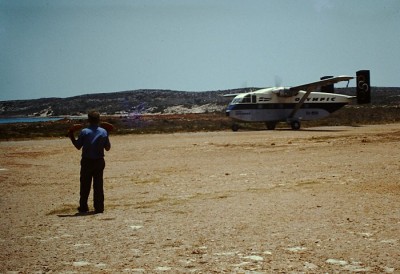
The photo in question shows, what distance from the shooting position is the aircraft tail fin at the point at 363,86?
125ft

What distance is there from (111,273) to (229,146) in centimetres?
1742

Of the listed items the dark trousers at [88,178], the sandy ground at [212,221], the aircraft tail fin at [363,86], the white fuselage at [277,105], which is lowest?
the sandy ground at [212,221]

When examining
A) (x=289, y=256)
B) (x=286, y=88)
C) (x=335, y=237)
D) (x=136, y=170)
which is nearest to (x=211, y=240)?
(x=289, y=256)

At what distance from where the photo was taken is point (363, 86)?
126ft

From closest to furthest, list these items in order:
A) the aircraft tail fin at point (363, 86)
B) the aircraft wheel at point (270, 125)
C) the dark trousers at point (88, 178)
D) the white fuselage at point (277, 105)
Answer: the dark trousers at point (88, 178)
the white fuselage at point (277, 105)
the aircraft tail fin at point (363, 86)
the aircraft wheel at point (270, 125)

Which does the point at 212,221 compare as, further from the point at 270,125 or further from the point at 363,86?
the point at 363,86

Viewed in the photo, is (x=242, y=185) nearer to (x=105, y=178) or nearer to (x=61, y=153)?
(x=105, y=178)

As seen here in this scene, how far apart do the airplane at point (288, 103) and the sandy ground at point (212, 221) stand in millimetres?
23429

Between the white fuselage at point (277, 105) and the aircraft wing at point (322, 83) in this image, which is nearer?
the aircraft wing at point (322, 83)

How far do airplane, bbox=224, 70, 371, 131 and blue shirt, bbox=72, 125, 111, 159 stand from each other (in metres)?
29.0

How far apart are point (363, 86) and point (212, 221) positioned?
115ft

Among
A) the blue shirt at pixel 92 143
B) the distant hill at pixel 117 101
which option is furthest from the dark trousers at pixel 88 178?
the distant hill at pixel 117 101

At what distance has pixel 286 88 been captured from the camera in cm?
3738

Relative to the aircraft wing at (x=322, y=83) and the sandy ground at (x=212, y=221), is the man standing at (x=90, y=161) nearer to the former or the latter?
the sandy ground at (x=212, y=221)
